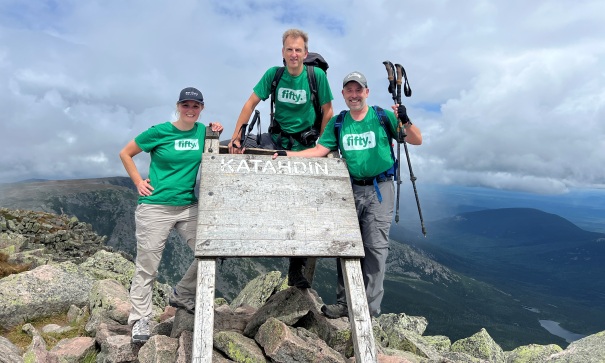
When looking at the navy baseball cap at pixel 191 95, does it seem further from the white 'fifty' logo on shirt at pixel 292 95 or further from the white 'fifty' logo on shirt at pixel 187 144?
the white 'fifty' logo on shirt at pixel 292 95

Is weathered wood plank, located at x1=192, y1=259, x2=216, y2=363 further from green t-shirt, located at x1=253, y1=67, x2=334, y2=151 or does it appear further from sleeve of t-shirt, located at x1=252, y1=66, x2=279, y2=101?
sleeve of t-shirt, located at x1=252, y1=66, x2=279, y2=101

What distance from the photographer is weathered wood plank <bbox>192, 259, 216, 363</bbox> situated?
20.6 ft

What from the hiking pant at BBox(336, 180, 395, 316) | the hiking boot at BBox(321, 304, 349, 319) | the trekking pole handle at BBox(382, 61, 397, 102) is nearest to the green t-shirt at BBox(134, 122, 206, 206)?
the hiking pant at BBox(336, 180, 395, 316)

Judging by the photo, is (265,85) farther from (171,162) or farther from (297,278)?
(297,278)

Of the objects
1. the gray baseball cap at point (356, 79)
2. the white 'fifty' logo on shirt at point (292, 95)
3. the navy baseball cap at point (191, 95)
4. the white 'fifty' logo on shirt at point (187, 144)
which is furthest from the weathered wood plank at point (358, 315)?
the navy baseball cap at point (191, 95)

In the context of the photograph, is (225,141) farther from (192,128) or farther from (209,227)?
(209,227)

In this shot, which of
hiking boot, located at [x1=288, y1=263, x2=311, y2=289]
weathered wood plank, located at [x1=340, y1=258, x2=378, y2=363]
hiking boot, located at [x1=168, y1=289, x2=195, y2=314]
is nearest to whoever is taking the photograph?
weathered wood plank, located at [x1=340, y1=258, x2=378, y2=363]

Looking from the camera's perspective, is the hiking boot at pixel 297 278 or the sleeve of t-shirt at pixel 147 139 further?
the hiking boot at pixel 297 278

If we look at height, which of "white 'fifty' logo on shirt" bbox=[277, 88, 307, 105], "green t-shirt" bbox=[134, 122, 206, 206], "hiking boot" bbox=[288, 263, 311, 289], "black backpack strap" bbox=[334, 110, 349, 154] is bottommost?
"hiking boot" bbox=[288, 263, 311, 289]

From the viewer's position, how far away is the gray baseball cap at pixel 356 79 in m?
8.30

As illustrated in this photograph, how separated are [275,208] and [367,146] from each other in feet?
7.43

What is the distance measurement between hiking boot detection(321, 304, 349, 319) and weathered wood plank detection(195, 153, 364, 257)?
7.15 ft

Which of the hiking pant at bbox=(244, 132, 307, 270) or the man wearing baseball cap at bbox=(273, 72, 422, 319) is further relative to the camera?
the hiking pant at bbox=(244, 132, 307, 270)

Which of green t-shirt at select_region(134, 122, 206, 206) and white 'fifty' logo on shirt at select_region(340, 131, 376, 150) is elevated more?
white 'fifty' logo on shirt at select_region(340, 131, 376, 150)
